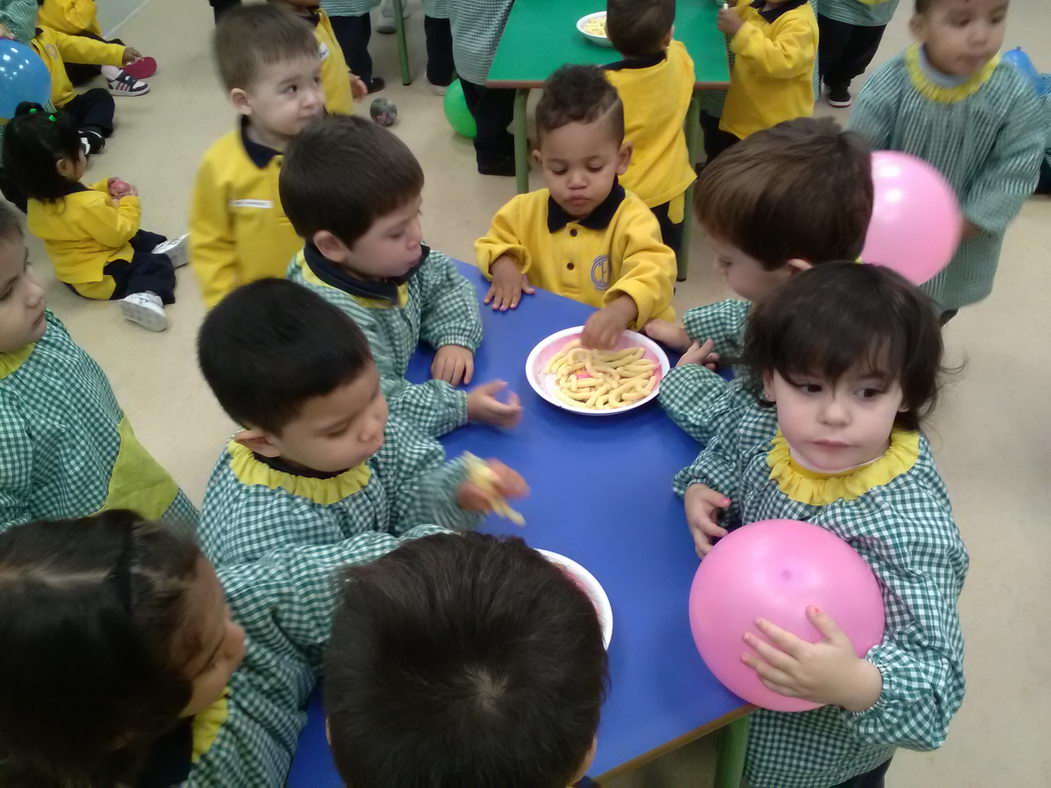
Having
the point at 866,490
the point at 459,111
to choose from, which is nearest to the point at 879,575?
the point at 866,490

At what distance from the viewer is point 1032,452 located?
2.56m

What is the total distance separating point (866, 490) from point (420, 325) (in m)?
1.02

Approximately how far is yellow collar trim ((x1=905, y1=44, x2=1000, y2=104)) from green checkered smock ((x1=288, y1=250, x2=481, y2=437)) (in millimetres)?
1344

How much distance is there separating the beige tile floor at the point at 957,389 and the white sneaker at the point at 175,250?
109 millimetres

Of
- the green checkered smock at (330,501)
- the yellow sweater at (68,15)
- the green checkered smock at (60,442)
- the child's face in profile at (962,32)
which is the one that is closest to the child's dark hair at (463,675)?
the green checkered smock at (330,501)

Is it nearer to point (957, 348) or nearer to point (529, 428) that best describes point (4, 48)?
point (529, 428)

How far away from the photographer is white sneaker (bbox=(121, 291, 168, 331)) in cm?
322

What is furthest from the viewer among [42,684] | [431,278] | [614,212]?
[614,212]

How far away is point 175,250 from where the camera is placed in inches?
139

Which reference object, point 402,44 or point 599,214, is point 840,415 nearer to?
point 599,214

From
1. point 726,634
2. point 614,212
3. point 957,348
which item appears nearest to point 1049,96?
point 957,348

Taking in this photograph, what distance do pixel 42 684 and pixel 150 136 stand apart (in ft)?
14.4

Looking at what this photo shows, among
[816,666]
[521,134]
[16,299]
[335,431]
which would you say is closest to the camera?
[816,666]

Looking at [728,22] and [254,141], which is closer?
[254,141]
